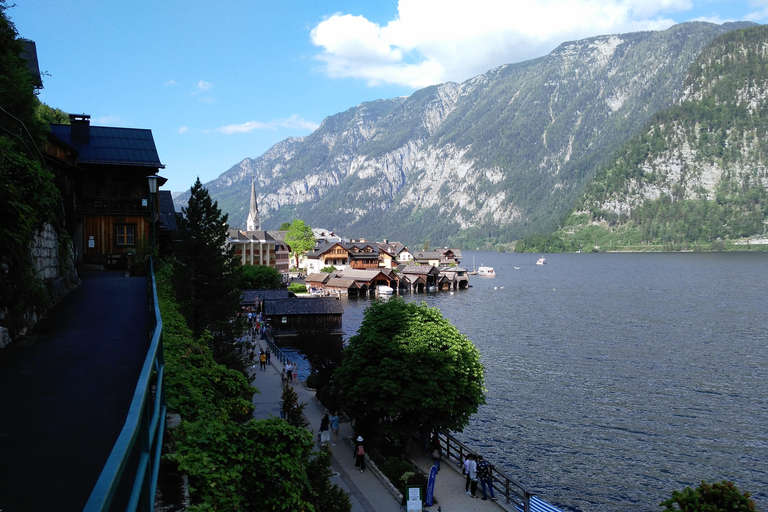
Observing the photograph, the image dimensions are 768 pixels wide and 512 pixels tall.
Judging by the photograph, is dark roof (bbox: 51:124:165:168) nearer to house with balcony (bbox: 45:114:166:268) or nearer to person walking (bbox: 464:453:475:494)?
house with balcony (bbox: 45:114:166:268)

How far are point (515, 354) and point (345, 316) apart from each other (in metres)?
38.0

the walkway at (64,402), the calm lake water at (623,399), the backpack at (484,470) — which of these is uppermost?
the walkway at (64,402)

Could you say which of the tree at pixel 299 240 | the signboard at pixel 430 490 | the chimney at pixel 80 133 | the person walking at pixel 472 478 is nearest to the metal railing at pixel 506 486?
the person walking at pixel 472 478

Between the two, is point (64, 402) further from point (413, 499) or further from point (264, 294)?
point (264, 294)

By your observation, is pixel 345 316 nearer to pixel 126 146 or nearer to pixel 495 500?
pixel 126 146

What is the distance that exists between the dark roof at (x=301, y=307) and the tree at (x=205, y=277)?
37016mm

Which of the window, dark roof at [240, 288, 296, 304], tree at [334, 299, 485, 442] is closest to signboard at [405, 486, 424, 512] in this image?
tree at [334, 299, 485, 442]

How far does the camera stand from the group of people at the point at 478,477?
2591cm

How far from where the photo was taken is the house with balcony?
94.8 ft

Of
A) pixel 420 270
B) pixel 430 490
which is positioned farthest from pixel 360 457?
pixel 420 270

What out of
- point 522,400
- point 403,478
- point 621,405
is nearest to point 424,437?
point 403,478

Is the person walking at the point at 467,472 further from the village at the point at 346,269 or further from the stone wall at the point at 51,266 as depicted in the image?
the village at the point at 346,269

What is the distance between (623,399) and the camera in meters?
44.1

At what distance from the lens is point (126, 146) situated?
34.0m
